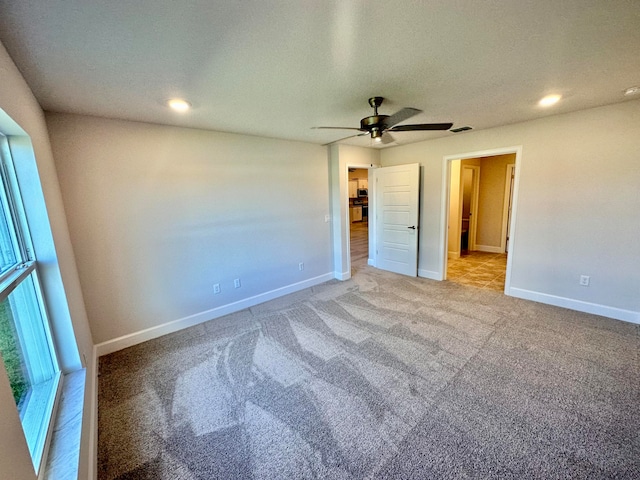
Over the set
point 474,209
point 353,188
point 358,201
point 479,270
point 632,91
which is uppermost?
point 632,91

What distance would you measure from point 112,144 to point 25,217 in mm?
1219

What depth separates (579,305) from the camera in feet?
10.4

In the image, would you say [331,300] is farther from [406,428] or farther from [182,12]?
[182,12]

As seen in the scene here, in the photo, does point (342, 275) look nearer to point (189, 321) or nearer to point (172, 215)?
point (189, 321)

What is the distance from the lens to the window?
1296 mm

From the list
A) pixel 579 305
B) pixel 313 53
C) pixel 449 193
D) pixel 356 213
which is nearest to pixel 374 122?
pixel 313 53

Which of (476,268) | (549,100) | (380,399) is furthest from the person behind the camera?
(476,268)

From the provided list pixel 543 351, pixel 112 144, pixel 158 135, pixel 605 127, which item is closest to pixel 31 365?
pixel 112 144

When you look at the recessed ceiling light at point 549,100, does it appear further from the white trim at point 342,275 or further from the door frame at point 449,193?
the white trim at point 342,275

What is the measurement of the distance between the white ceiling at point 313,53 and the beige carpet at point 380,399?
2318 millimetres

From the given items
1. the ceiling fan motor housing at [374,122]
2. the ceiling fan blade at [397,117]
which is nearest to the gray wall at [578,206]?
the ceiling fan blade at [397,117]

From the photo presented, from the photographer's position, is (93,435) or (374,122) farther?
(374,122)

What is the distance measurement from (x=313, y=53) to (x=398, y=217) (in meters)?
3.54

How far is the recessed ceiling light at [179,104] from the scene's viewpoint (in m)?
2.21
